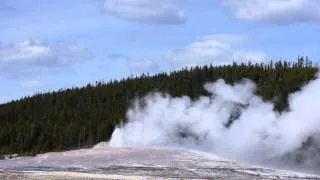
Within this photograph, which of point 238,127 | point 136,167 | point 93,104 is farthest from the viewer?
point 93,104

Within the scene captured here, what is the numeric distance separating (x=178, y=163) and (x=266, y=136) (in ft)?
23.7

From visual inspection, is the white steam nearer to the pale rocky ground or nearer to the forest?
the pale rocky ground

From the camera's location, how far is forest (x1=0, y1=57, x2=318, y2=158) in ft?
230

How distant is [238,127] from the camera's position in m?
38.0

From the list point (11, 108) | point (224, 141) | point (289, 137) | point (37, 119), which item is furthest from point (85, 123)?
point (289, 137)

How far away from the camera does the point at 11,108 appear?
97.0 meters

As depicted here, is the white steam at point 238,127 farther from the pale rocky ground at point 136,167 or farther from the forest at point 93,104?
the forest at point 93,104

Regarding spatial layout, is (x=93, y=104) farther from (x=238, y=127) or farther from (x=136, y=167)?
(x=136, y=167)

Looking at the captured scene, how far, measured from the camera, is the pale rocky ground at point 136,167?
82.3ft

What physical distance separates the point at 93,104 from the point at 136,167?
196 feet

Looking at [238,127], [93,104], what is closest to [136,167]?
[238,127]

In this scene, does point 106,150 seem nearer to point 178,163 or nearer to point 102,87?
point 178,163

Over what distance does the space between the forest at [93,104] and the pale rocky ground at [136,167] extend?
26.3 metres

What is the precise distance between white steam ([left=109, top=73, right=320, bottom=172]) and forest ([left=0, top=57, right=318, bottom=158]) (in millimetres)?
9377
